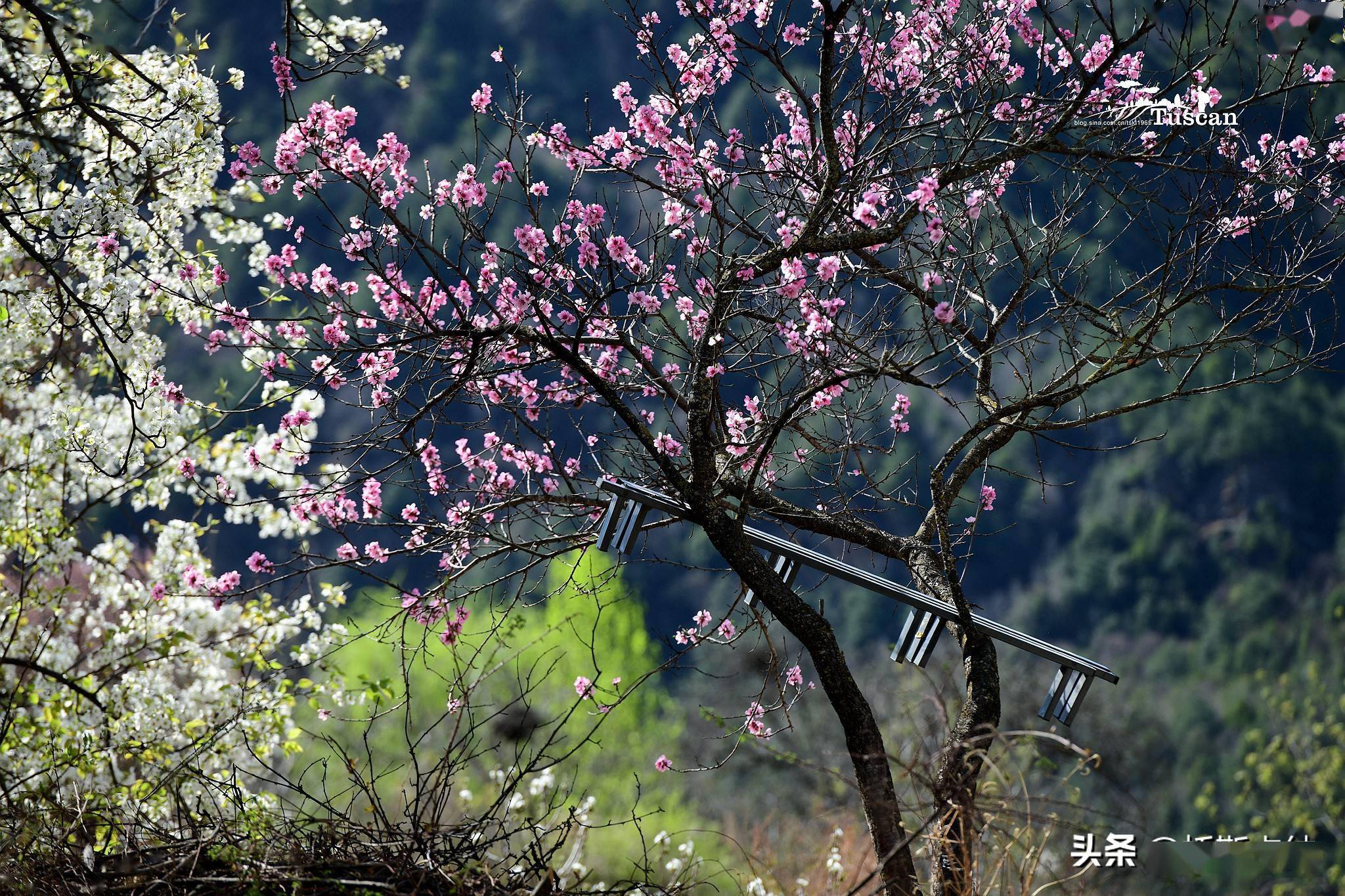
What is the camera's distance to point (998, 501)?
31891mm

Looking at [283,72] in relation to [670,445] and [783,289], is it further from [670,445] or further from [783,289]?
[670,445]

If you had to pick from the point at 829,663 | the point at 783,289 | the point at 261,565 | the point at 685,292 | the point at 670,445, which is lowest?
the point at 261,565

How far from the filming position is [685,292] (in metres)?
5.00

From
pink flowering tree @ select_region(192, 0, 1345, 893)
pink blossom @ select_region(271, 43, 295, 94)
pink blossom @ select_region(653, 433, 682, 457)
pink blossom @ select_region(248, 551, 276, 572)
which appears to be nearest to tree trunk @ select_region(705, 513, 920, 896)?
pink flowering tree @ select_region(192, 0, 1345, 893)

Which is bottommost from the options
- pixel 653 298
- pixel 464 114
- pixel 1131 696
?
pixel 653 298

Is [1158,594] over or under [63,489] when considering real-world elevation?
over

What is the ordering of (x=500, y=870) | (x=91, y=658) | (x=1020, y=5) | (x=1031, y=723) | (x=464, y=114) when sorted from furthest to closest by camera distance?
(x=464, y=114) → (x=1031, y=723) → (x=91, y=658) → (x=1020, y=5) → (x=500, y=870)

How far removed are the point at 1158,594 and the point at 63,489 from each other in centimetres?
3029

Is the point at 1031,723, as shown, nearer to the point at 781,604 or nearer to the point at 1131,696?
the point at 1131,696

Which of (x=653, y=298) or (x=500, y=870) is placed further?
(x=653, y=298)

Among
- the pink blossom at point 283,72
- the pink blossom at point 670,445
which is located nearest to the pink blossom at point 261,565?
the pink blossom at point 670,445

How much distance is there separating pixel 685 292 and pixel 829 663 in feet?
6.93

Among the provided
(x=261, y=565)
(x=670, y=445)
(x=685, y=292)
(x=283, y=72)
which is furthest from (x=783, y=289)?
(x=261, y=565)

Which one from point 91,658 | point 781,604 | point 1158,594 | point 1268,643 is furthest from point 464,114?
point 781,604
